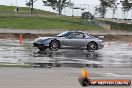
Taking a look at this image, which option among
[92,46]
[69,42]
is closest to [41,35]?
[92,46]

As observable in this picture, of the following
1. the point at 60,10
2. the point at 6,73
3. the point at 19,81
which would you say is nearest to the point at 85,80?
the point at 19,81

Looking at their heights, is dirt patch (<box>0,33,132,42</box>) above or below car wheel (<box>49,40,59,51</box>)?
below

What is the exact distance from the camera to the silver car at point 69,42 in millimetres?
25547

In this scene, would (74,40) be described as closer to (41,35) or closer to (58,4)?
(41,35)

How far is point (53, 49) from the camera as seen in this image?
25.8 m

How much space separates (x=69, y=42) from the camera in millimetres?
26375

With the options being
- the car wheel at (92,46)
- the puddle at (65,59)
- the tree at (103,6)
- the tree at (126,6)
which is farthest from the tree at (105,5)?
the puddle at (65,59)

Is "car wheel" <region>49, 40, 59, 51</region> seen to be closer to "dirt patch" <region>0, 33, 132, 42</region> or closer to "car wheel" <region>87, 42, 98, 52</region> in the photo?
"car wheel" <region>87, 42, 98, 52</region>

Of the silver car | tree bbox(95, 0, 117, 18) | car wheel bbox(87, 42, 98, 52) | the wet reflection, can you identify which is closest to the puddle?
the wet reflection

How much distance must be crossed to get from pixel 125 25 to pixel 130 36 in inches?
1027

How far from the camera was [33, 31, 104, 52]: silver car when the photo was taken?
2555 cm

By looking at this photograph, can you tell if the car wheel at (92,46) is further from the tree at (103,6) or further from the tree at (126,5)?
the tree at (103,6)

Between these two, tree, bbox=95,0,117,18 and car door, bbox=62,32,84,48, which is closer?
car door, bbox=62,32,84,48

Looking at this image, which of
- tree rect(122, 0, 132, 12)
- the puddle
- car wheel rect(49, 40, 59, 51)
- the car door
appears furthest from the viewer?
tree rect(122, 0, 132, 12)
